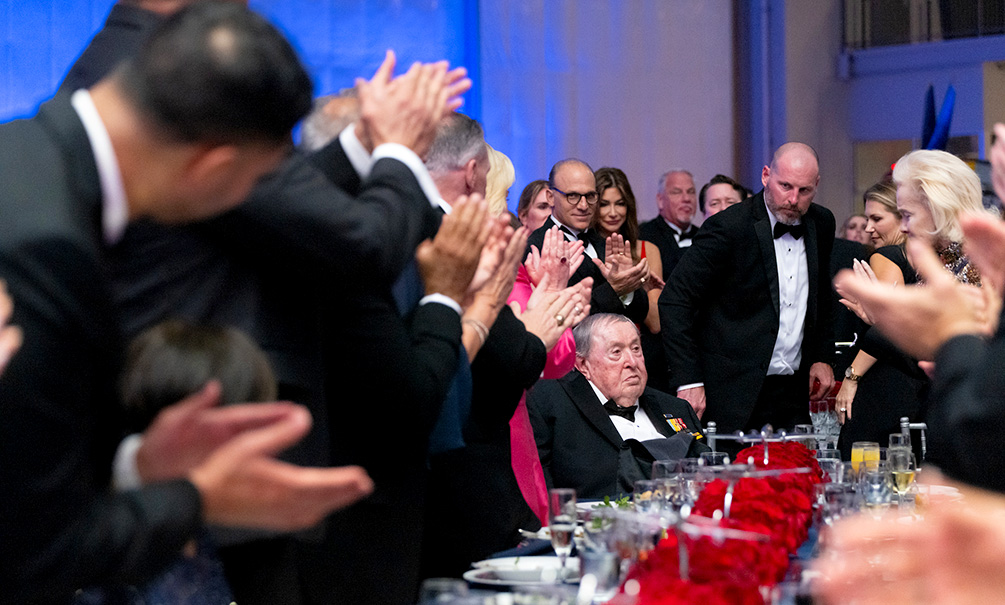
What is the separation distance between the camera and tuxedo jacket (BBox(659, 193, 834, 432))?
4.96 meters

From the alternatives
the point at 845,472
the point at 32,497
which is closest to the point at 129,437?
the point at 32,497

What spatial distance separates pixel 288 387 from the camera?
1.59 meters

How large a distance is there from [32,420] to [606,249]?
14.6ft

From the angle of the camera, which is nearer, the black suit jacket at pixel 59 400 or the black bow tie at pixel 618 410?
the black suit jacket at pixel 59 400

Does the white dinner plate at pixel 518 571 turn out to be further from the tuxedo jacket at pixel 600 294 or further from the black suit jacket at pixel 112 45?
the tuxedo jacket at pixel 600 294

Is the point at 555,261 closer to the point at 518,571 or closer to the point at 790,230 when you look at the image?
the point at 518,571

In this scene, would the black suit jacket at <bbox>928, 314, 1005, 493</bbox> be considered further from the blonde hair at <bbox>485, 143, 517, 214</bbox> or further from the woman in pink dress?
the blonde hair at <bbox>485, 143, 517, 214</bbox>

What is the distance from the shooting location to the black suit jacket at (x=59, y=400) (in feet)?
3.65

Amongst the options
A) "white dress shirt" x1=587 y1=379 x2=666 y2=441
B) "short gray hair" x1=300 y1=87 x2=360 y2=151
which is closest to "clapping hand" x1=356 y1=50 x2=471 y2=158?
"short gray hair" x1=300 y1=87 x2=360 y2=151

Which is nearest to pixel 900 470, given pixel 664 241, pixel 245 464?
pixel 245 464

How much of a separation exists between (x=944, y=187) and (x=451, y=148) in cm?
210

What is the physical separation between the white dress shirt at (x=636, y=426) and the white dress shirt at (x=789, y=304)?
1.32 meters

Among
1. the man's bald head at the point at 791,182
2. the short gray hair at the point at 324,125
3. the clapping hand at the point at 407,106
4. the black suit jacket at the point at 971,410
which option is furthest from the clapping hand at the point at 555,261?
the man's bald head at the point at 791,182

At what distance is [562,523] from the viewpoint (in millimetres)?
2113
